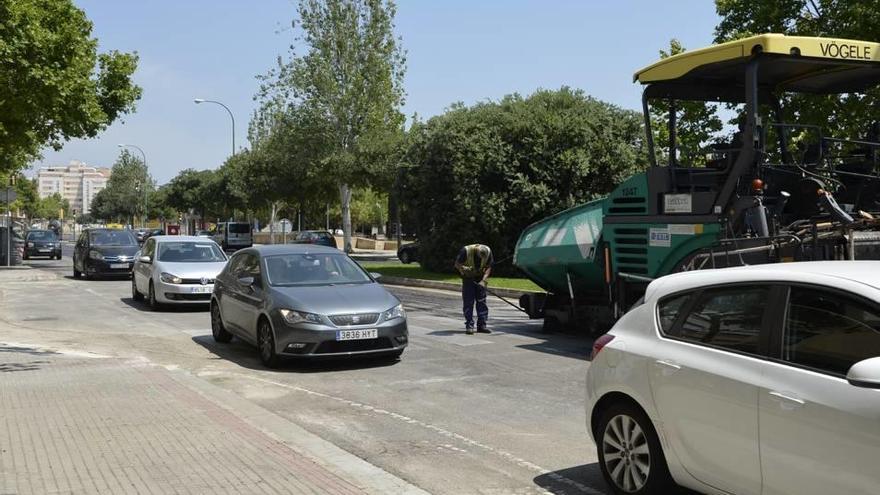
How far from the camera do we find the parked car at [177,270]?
52.3 ft

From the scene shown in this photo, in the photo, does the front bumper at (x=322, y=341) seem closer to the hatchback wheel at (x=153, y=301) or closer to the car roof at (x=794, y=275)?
the car roof at (x=794, y=275)

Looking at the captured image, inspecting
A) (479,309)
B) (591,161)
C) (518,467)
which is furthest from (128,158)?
(518,467)

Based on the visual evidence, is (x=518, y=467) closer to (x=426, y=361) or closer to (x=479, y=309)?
(x=426, y=361)

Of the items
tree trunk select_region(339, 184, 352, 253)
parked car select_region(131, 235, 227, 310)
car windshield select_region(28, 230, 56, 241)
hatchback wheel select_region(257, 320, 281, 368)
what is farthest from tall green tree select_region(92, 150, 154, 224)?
hatchback wheel select_region(257, 320, 281, 368)

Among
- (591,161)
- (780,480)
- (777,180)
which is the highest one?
(591,161)

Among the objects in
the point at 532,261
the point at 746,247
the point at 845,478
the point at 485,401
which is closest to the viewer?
the point at 845,478

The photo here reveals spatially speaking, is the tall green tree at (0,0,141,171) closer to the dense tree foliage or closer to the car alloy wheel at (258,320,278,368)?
the car alloy wheel at (258,320,278,368)

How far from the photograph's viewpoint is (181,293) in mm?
15938

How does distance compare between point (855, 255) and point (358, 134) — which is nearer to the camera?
point (855, 255)

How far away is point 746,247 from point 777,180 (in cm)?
84

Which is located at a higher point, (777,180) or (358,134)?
(358,134)

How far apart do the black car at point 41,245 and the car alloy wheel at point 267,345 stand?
36656mm

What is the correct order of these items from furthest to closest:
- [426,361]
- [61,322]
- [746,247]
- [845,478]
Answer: [61,322]
[426,361]
[746,247]
[845,478]

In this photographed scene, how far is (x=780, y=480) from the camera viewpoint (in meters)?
3.69
